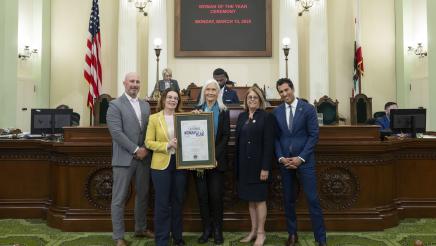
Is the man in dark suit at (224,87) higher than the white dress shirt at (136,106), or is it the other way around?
the man in dark suit at (224,87)

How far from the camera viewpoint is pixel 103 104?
855 cm

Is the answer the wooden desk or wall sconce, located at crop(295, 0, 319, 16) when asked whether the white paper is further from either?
wall sconce, located at crop(295, 0, 319, 16)

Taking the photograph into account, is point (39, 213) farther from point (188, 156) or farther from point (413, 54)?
point (413, 54)

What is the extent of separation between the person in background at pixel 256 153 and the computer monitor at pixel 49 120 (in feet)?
10.0

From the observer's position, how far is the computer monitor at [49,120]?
5.74 metres

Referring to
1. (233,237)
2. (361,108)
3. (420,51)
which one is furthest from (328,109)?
(233,237)

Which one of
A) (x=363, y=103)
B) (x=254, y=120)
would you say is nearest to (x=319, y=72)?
(x=363, y=103)

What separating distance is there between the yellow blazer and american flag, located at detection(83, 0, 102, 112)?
6323 millimetres

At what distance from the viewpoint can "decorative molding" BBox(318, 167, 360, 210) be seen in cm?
470

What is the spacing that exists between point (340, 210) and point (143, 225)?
234 cm

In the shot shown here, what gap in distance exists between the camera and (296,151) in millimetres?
3949

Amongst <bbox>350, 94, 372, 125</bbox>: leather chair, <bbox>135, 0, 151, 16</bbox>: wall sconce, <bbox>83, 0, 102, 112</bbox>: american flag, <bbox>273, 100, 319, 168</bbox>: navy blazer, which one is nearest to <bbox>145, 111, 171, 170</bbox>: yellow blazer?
<bbox>273, 100, 319, 168</bbox>: navy blazer

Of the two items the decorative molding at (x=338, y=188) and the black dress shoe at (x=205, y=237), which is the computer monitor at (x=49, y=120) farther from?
the decorative molding at (x=338, y=188)

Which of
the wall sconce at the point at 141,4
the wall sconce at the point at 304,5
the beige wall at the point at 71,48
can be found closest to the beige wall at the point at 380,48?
the wall sconce at the point at 304,5
